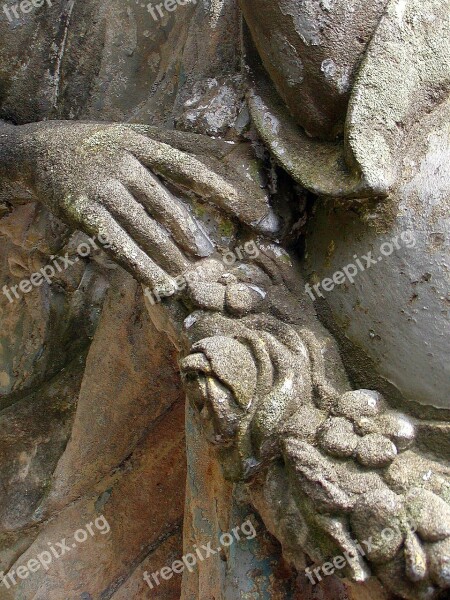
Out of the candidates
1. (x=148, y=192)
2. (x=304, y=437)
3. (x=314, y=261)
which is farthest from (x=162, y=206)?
(x=304, y=437)

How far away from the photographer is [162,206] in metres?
0.91

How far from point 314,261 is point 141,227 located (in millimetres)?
232

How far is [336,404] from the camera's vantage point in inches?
32.5

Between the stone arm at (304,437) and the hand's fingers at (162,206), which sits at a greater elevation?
the hand's fingers at (162,206)

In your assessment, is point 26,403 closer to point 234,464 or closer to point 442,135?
point 234,464

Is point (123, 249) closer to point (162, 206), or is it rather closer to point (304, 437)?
point (162, 206)

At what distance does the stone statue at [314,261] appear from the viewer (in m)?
0.78

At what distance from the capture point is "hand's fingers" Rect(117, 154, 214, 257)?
3.00 ft

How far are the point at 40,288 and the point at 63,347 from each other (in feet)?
0.41

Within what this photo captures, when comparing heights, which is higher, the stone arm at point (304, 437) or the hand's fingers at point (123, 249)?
the hand's fingers at point (123, 249)

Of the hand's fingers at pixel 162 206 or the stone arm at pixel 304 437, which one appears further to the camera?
the hand's fingers at pixel 162 206

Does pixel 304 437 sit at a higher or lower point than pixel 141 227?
lower

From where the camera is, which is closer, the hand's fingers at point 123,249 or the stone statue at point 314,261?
the stone statue at point 314,261

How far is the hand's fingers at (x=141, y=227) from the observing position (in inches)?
35.6
